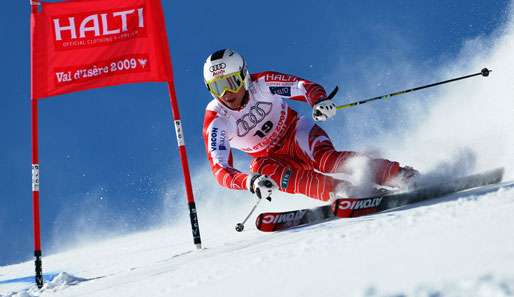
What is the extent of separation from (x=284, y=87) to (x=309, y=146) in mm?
651

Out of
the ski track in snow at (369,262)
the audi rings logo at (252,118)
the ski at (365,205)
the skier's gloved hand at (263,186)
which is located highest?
the audi rings logo at (252,118)

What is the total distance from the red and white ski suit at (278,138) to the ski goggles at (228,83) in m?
0.18

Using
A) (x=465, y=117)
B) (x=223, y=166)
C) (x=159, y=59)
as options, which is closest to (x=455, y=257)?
(x=223, y=166)

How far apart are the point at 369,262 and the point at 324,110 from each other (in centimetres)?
298

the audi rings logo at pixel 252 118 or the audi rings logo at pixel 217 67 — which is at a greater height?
the audi rings logo at pixel 217 67

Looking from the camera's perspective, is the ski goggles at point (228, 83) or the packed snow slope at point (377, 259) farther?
the ski goggles at point (228, 83)

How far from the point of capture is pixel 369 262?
2.67 metres

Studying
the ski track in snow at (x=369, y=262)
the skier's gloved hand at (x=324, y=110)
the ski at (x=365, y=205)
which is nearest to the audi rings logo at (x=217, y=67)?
the skier's gloved hand at (x=324, y=110)

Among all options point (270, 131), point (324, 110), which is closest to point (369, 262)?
point (324, 110)

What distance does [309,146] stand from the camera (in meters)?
6.11

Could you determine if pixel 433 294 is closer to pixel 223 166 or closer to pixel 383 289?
pixel 383 289

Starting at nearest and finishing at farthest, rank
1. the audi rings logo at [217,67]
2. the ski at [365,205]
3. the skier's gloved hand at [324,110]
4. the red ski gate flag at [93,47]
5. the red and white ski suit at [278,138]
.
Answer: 1. the ski at [365,205]
2. the skier's gloved hand at [324,110]
3. the red and white ski suit at [278,138]
4. the audi rings logo at [217,67]
5. the red ski gate flag at [93,47]

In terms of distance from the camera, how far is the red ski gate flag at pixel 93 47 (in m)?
6.09

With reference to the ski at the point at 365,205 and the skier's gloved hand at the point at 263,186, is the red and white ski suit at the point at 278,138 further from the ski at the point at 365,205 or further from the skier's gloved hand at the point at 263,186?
the skier's gloved hand at the point at 263,186
